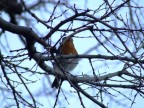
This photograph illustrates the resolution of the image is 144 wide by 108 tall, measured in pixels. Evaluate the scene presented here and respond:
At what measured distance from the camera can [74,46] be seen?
19.6 ft

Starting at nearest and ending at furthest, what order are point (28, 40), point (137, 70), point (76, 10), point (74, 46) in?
point (76, 10)
point (137, 70)
point (28, 40)
point (74, 46)

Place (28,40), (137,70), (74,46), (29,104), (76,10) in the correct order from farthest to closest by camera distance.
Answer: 1. (74,46)
2. (29,104)
3. (28,40)
4. (137,70)
5. (76,10)

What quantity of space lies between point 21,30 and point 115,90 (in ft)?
3.48

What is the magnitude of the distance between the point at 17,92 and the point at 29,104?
281 mm

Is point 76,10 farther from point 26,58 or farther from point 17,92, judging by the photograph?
point 17,92

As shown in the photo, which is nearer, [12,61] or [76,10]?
[76,10]

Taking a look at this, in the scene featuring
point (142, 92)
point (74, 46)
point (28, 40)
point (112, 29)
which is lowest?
point (142, 92)

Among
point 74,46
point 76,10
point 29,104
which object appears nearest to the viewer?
point 76,10

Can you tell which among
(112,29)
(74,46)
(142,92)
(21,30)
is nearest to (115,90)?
(142,92)

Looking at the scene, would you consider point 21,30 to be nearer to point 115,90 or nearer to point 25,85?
point 25,85

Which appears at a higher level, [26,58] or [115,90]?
[26,58]

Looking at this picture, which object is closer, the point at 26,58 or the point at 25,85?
the point at 26,58

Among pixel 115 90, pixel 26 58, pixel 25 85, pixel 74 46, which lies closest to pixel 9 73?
pixel 25 85

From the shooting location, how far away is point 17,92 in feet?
13.7
